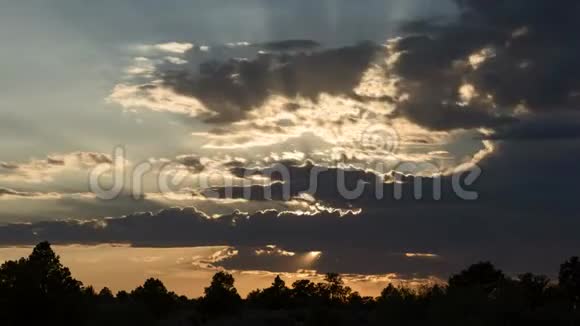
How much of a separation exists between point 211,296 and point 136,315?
50.7m

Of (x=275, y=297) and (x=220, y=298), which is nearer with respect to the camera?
(x=220, y=298)

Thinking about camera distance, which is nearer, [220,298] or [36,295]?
[36,295]

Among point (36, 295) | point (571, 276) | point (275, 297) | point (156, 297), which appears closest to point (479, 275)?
point (571, 276)

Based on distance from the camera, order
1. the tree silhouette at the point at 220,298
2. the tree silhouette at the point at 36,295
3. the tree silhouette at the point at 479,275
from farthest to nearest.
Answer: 1. the tree silhouette at the point at 479,275
2. the tree silhouette at the point at 220,298
3. the tree silhouette at the point at 36,295

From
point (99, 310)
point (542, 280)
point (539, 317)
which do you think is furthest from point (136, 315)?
point (542, 280)

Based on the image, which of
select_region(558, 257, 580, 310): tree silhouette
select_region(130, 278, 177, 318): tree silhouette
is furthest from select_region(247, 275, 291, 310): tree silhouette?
select_region(558, 257, 580, 310): tree silhouette

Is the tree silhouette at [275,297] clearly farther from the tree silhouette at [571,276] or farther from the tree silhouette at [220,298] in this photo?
the tree silhouette at [571,276]

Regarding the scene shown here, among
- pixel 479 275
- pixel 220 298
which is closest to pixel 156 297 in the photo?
pixel 220 298

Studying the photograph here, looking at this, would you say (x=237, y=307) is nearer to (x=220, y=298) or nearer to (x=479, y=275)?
(x=220, y=298)

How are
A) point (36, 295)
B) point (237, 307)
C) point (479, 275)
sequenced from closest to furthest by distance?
point (36, 295), point (237, 307), point (479, 275)

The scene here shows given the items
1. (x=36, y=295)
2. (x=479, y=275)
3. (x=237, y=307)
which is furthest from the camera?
(x=479, y=275)

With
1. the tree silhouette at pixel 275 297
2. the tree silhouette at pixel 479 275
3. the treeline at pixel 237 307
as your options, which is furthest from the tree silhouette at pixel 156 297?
the tree silhouette at pixel 479 275

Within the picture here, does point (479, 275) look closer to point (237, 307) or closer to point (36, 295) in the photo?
point (237, 307)

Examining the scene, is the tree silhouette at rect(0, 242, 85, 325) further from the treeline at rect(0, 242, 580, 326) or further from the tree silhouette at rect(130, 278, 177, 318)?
the tree silhouette at rect(130, 278, 177, 318)
